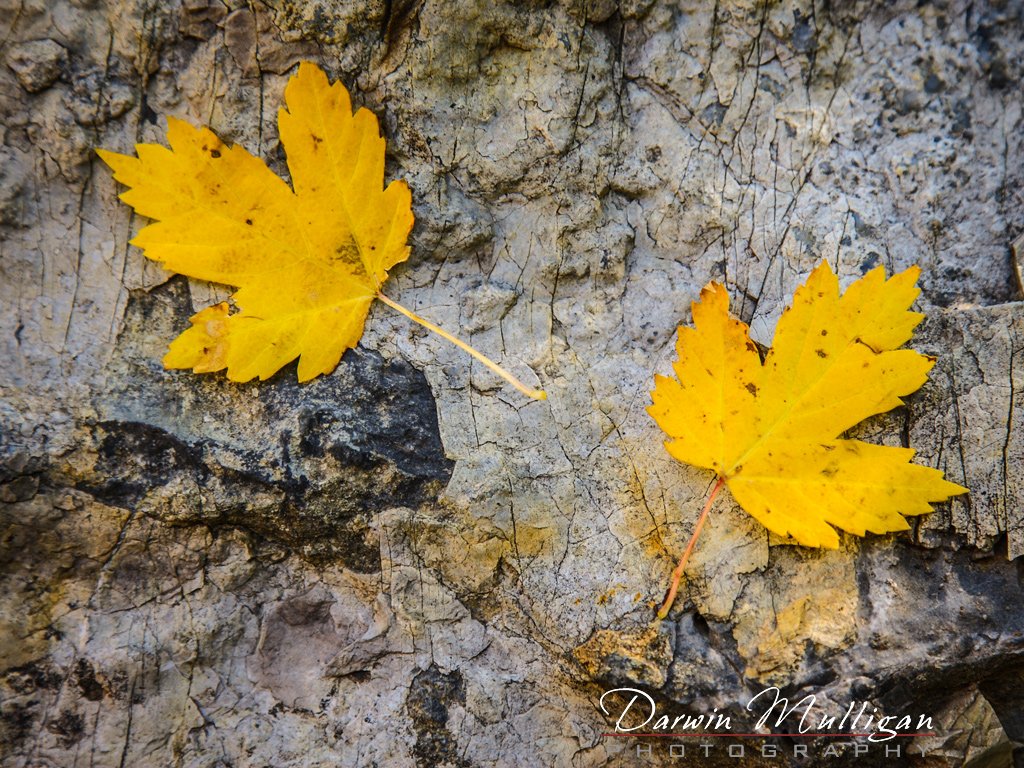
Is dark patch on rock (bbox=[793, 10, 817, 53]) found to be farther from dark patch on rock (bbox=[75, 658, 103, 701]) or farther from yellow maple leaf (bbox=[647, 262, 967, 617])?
dark patch on rock (bbox=[75, 658, 103, 701])

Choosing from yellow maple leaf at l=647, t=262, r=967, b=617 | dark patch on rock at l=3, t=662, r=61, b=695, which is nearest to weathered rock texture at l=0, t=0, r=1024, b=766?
dark patch on rock at l=3, t=662, r=61, b=695

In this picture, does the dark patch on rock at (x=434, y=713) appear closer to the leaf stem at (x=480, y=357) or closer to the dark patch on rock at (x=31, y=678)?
the leaf stem at (x=480, y=357)

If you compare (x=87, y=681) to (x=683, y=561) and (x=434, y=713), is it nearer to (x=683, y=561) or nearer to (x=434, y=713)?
(x=434, y=713)

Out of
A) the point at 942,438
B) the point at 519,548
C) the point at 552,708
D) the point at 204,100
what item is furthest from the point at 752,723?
the point at 204,100

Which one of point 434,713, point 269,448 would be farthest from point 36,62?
point 434,713

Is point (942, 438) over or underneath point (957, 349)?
underneath

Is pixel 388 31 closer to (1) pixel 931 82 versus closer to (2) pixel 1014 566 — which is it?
(1) pixel 931 82
